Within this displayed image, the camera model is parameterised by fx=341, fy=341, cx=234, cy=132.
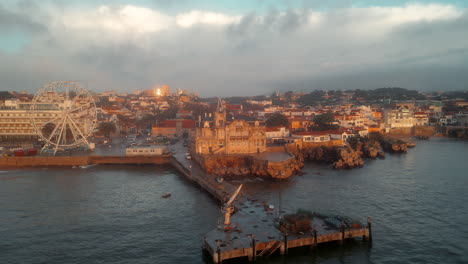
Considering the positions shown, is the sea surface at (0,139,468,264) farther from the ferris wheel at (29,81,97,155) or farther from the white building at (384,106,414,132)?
the white building at (384,106,414,132)

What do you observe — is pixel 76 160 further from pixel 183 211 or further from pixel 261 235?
pixel 261 235

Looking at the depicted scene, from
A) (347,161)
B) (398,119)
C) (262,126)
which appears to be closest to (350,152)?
(347,161)

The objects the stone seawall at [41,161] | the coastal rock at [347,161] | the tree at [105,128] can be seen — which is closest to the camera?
the coastal rock at [347,161]

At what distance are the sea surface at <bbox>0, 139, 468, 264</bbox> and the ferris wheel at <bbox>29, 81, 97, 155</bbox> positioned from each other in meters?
6.82

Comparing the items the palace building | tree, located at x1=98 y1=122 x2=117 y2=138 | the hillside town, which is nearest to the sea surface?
the palace building

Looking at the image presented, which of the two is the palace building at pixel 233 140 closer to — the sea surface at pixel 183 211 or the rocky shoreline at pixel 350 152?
the rocky shoreline at pixel 350 152

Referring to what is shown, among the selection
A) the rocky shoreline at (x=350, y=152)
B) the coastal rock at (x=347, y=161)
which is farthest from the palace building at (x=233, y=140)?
the coastal rock at (x=347, y=161)

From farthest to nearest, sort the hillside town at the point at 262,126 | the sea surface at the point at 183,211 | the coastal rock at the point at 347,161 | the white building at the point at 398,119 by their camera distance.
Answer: the white building at the point at 398,119 < the hillside town at the point at 262,126 < the coastal rock at the point at 347,161 < the sea surface at the point at 183,211

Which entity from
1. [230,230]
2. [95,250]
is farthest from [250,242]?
[95,250]

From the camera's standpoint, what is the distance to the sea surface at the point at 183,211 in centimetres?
1274

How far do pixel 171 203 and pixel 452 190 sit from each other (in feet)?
54.7

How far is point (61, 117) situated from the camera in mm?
34219

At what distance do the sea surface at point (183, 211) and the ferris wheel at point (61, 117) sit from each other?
22.4 ft

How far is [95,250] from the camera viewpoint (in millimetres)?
13117
